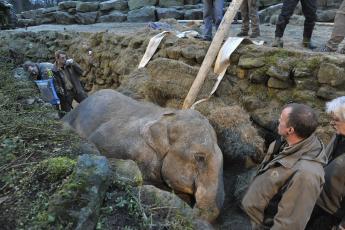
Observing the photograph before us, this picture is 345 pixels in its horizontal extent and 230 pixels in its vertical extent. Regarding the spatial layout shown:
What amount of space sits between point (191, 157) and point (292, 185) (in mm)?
1684

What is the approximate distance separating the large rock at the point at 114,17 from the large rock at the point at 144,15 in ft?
1.67

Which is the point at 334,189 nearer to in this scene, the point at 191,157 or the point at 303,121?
the point at 303,121

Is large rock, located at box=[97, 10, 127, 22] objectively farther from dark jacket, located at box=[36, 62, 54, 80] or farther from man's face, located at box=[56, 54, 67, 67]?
dark jacket, located at box=[36, 62, 54, 80]

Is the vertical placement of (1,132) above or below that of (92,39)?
above

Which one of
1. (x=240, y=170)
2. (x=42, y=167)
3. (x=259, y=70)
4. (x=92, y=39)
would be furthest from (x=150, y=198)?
(x=92, y=39)

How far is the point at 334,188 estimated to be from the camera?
8.68 feet

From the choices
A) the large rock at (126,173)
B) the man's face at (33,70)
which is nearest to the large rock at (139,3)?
the man's face at (33,70)

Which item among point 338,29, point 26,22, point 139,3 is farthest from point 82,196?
point 26,22

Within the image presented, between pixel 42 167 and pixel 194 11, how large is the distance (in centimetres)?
1114

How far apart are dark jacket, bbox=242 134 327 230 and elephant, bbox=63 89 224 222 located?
1.00 meters

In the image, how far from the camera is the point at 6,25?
15.3 meters

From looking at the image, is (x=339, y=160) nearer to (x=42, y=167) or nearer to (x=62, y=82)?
(x=42, y=167)

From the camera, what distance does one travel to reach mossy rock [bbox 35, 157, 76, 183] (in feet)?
8.58

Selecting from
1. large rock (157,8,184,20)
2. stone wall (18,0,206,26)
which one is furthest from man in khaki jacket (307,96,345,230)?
large rock (157,8,184,20)
